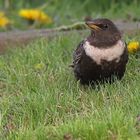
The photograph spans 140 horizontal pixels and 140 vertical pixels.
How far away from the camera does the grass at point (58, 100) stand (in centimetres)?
418

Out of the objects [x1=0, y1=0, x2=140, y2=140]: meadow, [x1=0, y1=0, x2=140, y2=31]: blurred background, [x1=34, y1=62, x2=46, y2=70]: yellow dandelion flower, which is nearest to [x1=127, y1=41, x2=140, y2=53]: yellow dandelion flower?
[x1=0, y1=0, x2=140, y2=140]: meadow

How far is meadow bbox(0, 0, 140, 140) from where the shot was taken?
419 cm

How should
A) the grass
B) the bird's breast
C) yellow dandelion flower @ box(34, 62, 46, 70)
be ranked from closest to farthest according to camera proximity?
the grass, the bird's breast, yellow dandelion flower @ box(34, 62, 46, 70)

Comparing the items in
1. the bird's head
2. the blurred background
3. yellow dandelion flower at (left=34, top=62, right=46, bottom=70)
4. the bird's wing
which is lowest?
the blurred background

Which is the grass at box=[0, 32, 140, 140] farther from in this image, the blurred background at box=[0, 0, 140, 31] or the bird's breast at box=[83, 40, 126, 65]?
the blurred background at box=[0, 0, 140, 31]

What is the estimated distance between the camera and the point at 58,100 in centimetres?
494

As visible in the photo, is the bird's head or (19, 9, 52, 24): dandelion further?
(19, 9, 52, 24): dandelion

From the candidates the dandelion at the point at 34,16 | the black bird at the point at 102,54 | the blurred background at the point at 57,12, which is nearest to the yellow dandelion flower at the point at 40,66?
the black bird at the point at 102,54

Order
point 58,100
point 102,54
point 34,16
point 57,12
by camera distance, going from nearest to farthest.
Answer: point 58,100, point 102,54, point 34,16, point 57,12

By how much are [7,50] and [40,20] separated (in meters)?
1.64

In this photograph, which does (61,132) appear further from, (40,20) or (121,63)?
(40,20)

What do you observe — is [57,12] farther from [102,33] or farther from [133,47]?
[102,33]

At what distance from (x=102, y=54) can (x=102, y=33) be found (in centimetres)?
19

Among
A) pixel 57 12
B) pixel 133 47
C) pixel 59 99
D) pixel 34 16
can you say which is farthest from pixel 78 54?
pixel 57 12
